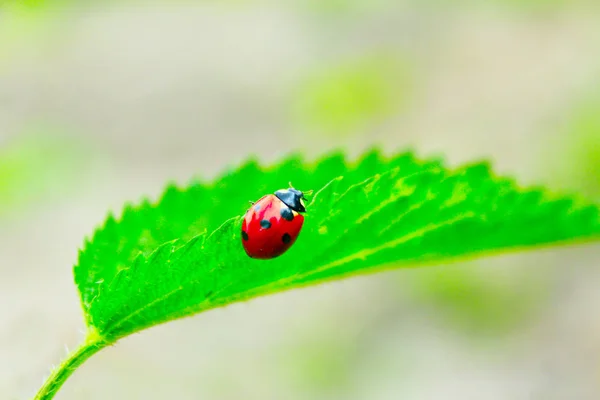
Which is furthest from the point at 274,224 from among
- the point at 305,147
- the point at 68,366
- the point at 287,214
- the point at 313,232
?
the point at 305,147

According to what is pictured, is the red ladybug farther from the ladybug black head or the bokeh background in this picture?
the bokeh background

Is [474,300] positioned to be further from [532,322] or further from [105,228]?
[105,228]

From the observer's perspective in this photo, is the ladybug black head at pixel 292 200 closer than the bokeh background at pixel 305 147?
Yes

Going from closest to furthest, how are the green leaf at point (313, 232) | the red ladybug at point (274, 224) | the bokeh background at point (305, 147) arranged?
the green leaf at point (313, 232) < the red ladybug at point (274, 224) < the bokeh background at point (305, 147)

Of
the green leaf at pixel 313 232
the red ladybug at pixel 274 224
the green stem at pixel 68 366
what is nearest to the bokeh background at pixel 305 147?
the red ladybug at pixel 274 224

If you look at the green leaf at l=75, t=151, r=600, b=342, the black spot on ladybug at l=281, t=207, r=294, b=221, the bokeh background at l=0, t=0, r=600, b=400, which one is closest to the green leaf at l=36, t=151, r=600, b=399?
the green leaf at l=75, t=151, r=600, b=342

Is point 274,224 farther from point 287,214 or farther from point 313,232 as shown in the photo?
point 313,232

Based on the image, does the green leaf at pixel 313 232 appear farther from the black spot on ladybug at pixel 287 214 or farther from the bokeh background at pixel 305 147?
the bokeh background at pixel 305 147

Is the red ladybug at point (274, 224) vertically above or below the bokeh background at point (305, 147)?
below
